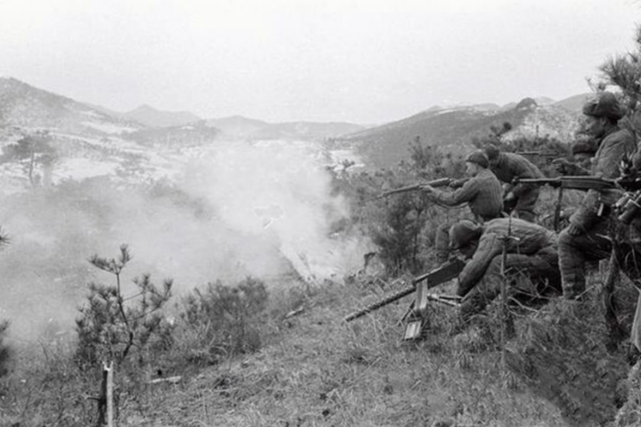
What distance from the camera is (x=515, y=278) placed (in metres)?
5.03

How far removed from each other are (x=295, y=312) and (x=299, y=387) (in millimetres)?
3583

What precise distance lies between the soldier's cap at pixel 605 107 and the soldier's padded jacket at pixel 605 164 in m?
0.15

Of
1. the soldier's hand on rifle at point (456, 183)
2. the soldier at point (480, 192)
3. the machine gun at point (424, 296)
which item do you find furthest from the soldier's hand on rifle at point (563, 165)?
the machine gun at point (424, 296)

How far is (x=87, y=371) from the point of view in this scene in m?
6.19

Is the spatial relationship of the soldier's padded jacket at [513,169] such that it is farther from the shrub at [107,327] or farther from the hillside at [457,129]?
the hillside at [457,129]

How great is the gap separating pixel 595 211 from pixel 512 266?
2.90ft

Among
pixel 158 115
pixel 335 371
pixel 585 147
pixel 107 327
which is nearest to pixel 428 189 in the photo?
pixel 585 147

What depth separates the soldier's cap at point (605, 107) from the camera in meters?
4.53

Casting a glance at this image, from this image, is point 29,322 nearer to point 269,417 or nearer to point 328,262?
point 328,262

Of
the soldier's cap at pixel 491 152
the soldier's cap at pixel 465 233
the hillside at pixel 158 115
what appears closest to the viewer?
the soldier's cap at pixel 465 233

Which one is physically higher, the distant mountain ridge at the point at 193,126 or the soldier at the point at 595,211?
the distant mountain ridge at the point at 193,126

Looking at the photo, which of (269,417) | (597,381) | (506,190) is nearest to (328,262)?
(506,190)

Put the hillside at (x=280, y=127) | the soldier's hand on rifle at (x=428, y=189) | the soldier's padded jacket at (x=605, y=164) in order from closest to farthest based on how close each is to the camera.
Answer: the soldier's padded jacket at (x=605, y=164)
the soldier's hand on rifle at (x=428, y=189)
the hillside at (x=280, y=127)

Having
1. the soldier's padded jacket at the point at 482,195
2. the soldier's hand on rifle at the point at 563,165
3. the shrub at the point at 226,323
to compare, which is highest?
the soldier's hand on rifle at the point at 563,165
